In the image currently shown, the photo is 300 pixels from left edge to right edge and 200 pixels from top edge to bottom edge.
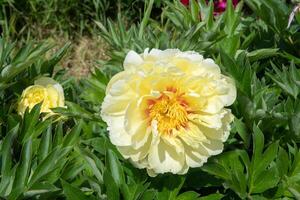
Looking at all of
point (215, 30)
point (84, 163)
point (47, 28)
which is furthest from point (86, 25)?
point (84, 163)

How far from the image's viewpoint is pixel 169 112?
3.73ft

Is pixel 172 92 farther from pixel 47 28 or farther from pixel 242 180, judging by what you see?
pixel 47 28

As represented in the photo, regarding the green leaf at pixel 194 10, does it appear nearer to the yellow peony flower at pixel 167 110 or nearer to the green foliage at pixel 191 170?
the green foliage at pixel 191 170

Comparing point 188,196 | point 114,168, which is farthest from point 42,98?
point 188,196

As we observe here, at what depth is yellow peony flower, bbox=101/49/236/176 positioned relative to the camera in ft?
3.69

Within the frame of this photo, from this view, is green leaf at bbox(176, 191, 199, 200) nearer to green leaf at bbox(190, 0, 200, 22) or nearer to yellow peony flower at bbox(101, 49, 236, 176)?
yellow peony flower at bbox(101, 49, 236, 176)

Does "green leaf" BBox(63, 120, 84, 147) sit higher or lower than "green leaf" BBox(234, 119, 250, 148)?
lower

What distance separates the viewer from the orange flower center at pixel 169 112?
114 cm

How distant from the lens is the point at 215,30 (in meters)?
1.54

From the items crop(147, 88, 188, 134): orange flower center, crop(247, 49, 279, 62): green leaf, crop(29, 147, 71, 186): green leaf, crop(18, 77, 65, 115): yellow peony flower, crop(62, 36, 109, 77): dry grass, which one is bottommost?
crop(62, 36, 109, 77): dry grass

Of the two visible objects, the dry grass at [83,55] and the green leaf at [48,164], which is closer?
the green leaf at [48,164]

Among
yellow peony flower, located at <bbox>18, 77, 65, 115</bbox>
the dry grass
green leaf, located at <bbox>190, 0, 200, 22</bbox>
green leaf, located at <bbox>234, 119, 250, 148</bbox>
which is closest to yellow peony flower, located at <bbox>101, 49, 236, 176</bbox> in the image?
green leaf, located at <bbox>234, 119, 250, 148</bbox>

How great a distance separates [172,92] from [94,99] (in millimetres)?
317

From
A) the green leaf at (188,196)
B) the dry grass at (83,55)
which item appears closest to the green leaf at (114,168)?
the green leaf at (188,196)
